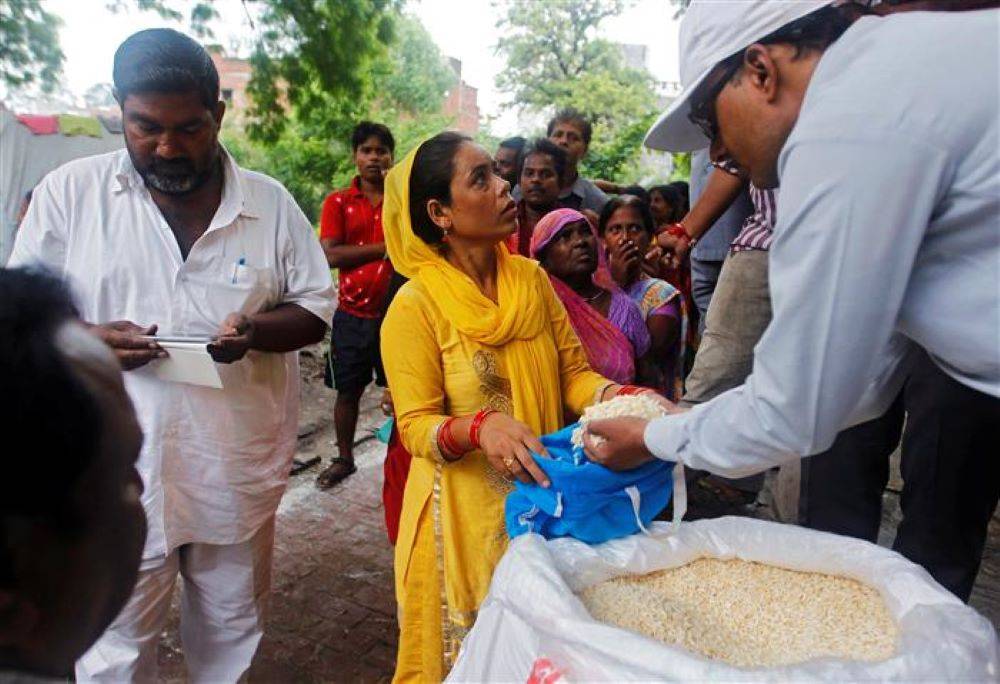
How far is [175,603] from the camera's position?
3.26 metres

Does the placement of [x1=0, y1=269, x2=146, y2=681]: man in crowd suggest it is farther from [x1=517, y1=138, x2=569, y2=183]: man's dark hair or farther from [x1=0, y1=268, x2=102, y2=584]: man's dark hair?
[x1=517, y1=138, x2=569, y2=183]: man's dark hair

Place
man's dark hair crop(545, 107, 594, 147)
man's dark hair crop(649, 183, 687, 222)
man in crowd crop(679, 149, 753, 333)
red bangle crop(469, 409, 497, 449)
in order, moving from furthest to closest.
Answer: man's dark hair crop(649, 183, 687, 222) → man's dark hair crop(545, 107, 594, 147) → man in crowd crop(679, 149, 753, 333) → red bangle crop(469, 409, 497, 449)

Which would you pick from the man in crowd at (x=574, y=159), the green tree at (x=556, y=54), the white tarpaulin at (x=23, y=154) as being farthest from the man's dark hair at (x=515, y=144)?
the green tree at (x=556, y=54)

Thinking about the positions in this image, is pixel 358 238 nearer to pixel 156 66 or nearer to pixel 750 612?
pixel 156 66

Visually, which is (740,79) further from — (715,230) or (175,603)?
(175,603)

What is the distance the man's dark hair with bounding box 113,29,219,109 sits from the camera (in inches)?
77.3

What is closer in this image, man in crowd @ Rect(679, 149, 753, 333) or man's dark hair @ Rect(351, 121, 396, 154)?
man in crowd @ Rect(679, 149, 753, 333)

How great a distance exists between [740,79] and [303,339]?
1.56m

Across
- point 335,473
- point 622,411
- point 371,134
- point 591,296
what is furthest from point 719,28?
point 371,134

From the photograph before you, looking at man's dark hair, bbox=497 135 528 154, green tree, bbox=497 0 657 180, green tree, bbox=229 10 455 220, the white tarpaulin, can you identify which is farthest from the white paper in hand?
green tree, bbox=497 0 657 180

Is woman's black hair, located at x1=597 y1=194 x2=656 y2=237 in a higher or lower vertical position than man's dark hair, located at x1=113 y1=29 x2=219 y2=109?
lower

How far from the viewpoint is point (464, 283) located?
2066mm

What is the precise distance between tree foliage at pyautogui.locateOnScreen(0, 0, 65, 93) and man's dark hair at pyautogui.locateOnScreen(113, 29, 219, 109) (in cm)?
752

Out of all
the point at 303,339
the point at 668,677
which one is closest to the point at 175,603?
the point at 303,339
